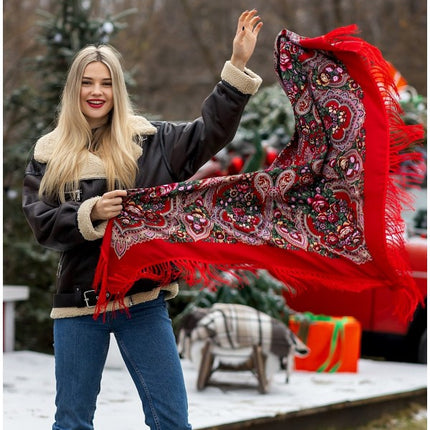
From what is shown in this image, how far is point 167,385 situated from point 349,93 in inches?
52.8

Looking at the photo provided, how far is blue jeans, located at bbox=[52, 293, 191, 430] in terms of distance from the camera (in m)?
3.20

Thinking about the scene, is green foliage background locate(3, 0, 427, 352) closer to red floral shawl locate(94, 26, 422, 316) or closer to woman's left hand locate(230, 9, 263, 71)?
red floral shawl locate(94, 26, 422, 316)

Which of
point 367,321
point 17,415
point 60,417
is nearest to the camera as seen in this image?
point 60,417

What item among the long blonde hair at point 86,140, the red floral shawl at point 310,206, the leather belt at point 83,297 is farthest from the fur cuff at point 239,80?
the leather belt at point 83,297

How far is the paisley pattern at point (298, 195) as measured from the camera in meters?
3.33

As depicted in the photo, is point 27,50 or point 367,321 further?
point 27,50

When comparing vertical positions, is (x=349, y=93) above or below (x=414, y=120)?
below

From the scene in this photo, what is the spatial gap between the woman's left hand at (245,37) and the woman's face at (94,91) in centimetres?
51

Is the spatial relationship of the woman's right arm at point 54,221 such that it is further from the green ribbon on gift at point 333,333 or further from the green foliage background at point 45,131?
the green ribbon on gift at point 333,333

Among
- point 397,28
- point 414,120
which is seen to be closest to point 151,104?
point 397,28

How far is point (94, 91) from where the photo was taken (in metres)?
3.33

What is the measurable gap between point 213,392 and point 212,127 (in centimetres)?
298

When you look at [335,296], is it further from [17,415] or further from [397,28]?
[397,28]

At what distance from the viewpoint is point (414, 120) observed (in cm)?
789
